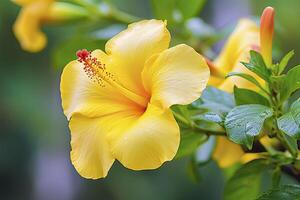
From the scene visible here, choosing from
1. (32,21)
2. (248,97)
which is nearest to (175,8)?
(32,21)

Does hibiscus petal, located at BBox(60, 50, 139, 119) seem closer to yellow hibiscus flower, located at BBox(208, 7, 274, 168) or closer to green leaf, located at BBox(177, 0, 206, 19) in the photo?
yellow hibiscus flower, located at BBox(208, 7, 274, 168)

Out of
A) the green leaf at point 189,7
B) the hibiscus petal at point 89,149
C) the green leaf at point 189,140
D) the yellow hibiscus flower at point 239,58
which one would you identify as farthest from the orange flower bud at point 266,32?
the green leaf at point 189,7

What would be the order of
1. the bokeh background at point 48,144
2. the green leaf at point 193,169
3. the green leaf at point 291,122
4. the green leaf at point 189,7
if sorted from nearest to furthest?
the green leaf at point 291,122 < the green leaf at point 193,169 < the green leaf at point 189,7 < the bokeh background at point 48,144

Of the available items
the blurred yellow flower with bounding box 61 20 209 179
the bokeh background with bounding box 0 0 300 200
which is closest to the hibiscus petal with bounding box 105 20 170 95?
the blurred yellow flower with bounding box 61 20 209 179

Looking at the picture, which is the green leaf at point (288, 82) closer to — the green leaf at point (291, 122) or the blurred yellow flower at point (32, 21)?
the green leaf at point (291, 122)

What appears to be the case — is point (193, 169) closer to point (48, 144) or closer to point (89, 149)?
point (89, 149)

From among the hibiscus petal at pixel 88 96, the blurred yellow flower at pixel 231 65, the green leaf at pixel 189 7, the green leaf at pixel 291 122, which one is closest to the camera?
the green leaf at pixel 291 122
